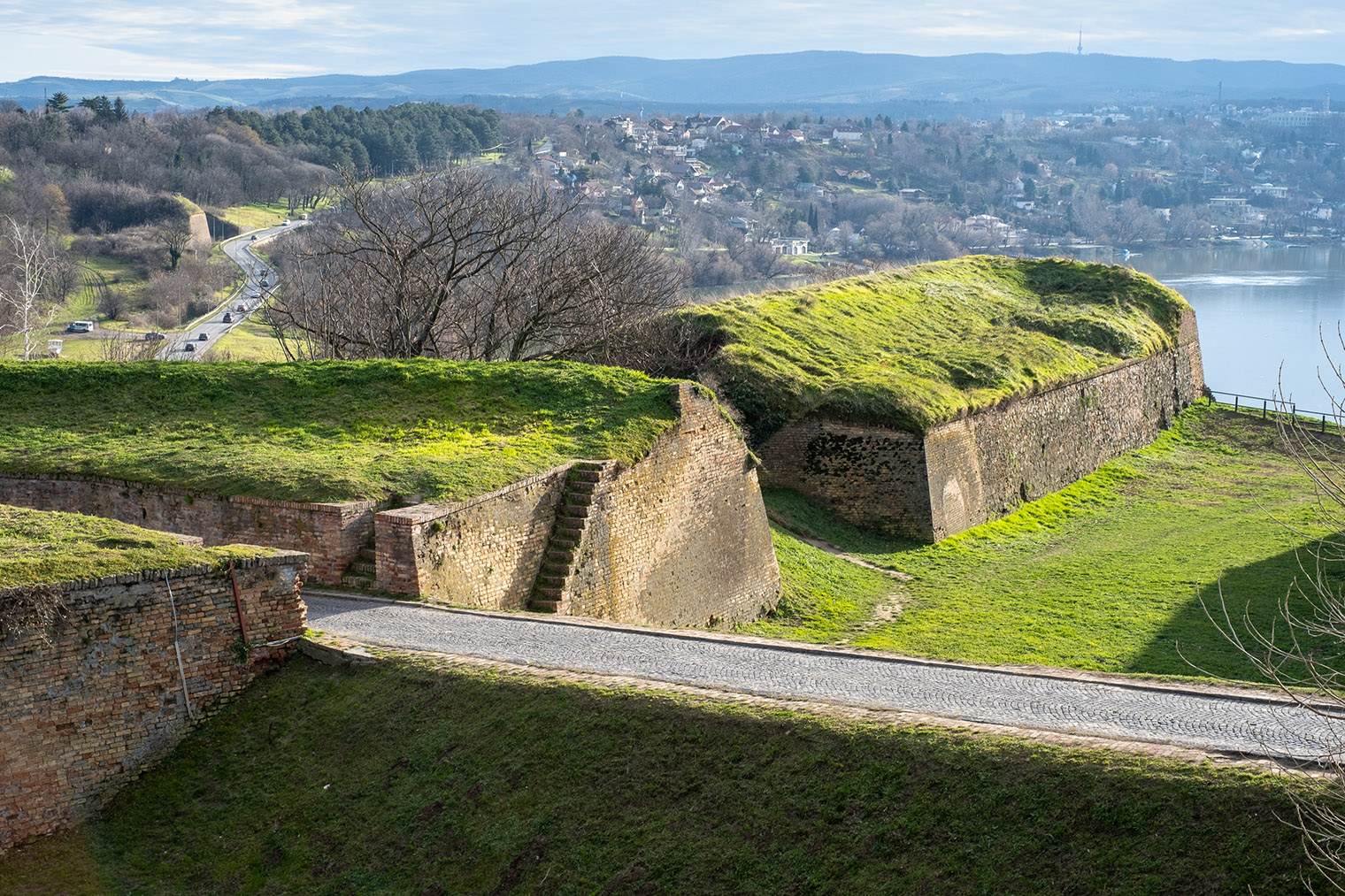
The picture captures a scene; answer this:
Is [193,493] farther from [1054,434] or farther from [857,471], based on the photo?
[1054,434]

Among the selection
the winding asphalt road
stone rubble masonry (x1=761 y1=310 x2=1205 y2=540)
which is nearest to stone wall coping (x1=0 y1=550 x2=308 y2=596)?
stone rubble masonry (x1=761 y1=310 x2=1205 y2=540)

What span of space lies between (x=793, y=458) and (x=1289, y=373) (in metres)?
40.5

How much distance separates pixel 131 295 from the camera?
65188 mm

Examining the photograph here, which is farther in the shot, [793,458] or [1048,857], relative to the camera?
[793,458]

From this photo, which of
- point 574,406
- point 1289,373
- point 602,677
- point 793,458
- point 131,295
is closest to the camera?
point 602,677

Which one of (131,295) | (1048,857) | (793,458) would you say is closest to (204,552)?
(1048,857)

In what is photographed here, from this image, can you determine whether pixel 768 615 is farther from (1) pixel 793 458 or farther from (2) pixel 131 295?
(2) pixel 131 295

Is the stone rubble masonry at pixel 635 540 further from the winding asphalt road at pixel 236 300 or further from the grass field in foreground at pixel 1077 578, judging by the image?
the winding asphalt road at pixel 236 300

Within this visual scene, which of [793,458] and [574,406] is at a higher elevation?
[574,406]

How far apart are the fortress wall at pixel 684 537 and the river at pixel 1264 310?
15.9 metres

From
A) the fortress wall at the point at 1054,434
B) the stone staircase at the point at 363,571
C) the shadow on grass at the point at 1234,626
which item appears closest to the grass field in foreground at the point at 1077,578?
the shadow on grass at the point at 1234,626

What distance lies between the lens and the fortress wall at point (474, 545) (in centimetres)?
1328

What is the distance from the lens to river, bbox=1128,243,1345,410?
55031 millimetres

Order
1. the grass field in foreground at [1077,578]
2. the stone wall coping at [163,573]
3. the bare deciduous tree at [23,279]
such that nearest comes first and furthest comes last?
the stone wall coping at [163,573] < the grass field in foreground at [1077,578] < the bare deciduous tree at [23,279]
